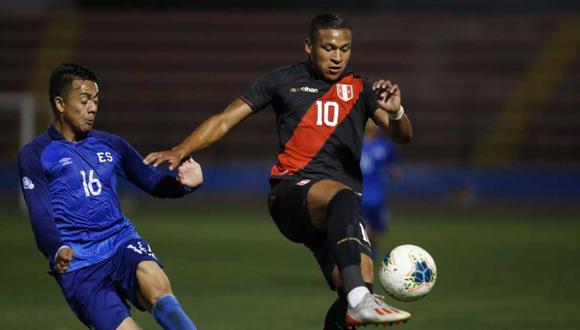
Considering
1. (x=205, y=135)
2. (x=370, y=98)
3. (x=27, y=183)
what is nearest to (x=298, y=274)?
(x=370, y=98)

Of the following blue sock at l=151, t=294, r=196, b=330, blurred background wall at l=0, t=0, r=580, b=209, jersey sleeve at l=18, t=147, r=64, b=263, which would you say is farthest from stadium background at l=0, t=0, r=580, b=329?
blue sock at l=151, t=294, r=196, b=330

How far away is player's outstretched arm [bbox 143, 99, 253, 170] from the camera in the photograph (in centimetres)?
593

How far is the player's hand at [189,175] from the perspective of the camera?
6102mm

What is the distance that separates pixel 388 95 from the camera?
6234mm

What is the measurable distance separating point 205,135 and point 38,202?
1104mm

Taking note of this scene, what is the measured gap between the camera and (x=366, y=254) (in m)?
6.02

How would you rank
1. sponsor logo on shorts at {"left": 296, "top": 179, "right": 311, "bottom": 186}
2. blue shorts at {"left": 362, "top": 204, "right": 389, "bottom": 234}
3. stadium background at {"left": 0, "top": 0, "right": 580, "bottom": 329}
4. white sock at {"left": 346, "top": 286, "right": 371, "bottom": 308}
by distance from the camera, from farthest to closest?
stadium background at {"left": 0, "top": 0, "right": 580, "bottom": 329}
blue shorts at {"left": 362, "top": 204, "right": 389, "bottom": 234}
sponsor logo on shorts at {"left": 296, "top": 179, "right": 311, "bottom": 186}
white sock at {"left": 346, "top": 286, "right": 371, "bottom": 308}

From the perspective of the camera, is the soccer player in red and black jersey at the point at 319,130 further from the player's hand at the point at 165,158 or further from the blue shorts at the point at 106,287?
the blue shorts at the point at 106,287

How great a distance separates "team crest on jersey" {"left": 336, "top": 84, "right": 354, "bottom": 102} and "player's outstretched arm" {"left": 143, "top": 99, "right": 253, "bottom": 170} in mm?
549

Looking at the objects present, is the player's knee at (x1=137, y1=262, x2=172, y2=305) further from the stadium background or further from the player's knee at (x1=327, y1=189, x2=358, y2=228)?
the stadium background

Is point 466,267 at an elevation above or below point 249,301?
below

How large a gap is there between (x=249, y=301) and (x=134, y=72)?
1956cm

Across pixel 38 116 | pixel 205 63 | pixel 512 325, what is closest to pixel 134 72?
pixel 205 63

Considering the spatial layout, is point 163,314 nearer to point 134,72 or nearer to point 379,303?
point 379,303
